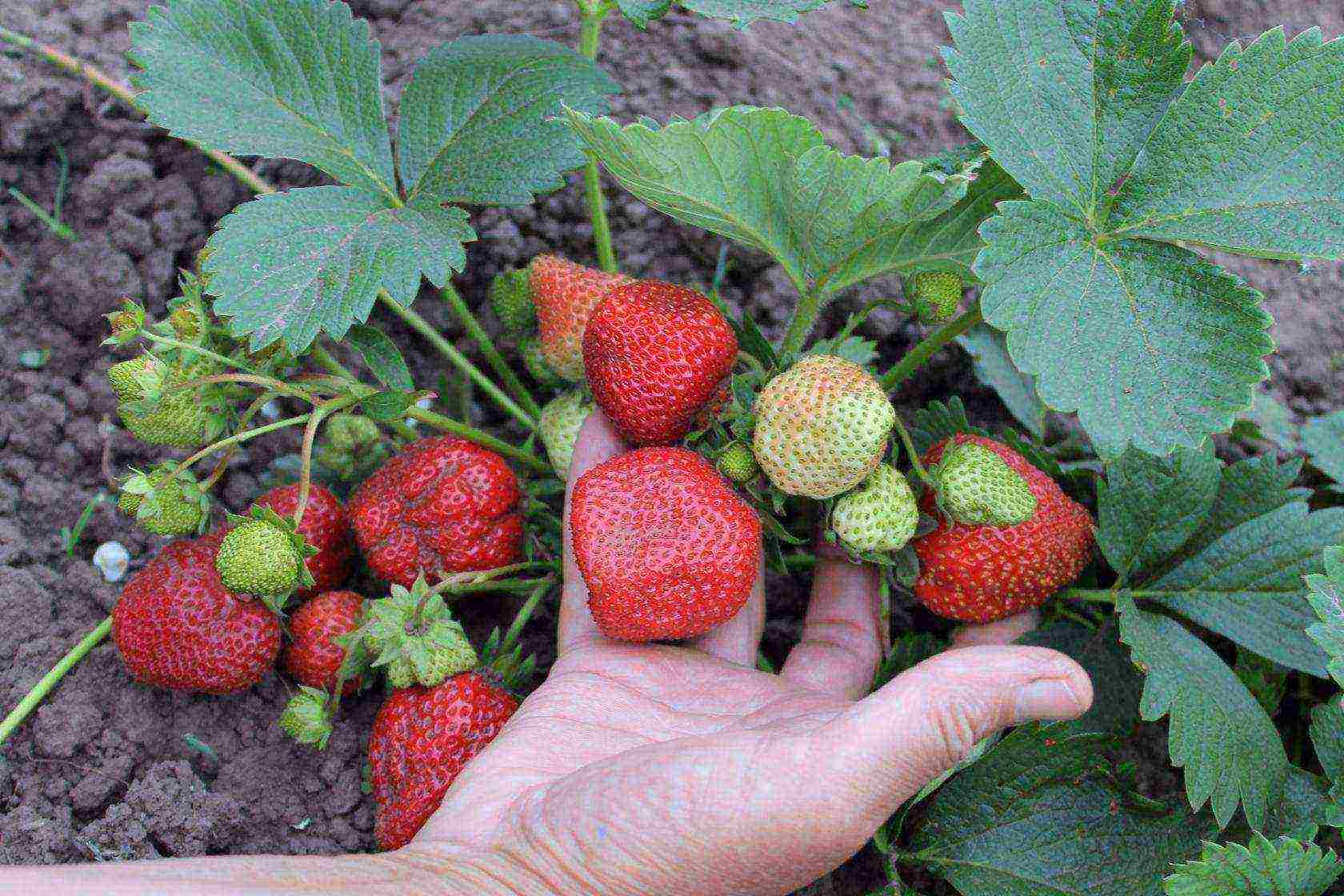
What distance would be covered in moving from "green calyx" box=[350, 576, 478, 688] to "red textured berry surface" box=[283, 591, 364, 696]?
0.08m

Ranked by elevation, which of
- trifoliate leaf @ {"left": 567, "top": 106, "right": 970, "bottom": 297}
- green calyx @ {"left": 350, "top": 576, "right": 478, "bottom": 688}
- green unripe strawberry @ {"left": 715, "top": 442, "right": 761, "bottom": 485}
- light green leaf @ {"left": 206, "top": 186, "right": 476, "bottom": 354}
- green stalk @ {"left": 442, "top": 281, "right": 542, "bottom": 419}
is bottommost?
green calyx @ {"left": 350, "top": 576, "right": 478, "bottom": 688}

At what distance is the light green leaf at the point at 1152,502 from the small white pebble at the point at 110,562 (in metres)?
1.90

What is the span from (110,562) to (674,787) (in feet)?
4.61

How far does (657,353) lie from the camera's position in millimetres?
1634

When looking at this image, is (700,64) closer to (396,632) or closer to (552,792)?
(396,632)

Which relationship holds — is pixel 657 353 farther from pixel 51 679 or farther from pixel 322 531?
pixel 51 679

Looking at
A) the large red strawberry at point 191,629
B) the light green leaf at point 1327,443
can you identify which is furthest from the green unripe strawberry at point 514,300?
the light green leaf at point 1327,443

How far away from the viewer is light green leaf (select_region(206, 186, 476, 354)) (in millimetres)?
1616

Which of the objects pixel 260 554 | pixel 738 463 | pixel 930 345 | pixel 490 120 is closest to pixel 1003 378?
pixel 930 345

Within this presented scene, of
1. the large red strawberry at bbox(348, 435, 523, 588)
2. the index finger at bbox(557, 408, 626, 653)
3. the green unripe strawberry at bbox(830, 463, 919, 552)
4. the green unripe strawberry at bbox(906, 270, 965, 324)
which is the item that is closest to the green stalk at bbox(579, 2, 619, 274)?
the index finger at bbox(557, 408, 626, 653)

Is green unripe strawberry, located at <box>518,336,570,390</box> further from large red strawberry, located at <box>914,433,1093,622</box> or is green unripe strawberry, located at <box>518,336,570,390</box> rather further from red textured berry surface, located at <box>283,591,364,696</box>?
large red strawberry, located at <box>914,433,1093,622</box>

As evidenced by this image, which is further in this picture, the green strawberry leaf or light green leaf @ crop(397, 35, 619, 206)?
light green leaf @ crop(397, 35, 619, 206)

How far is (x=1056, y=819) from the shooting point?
1.65m

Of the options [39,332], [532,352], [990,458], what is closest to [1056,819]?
[990,458]
